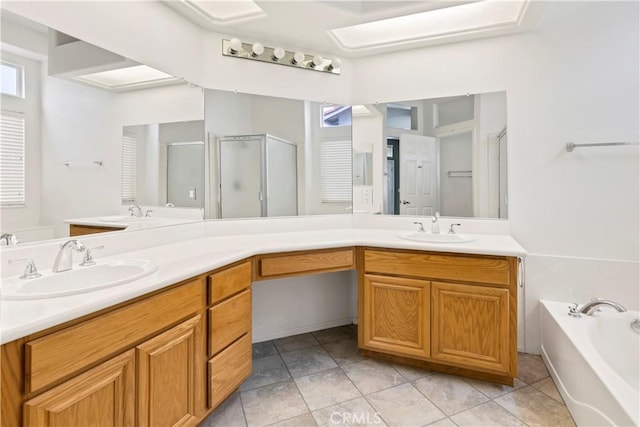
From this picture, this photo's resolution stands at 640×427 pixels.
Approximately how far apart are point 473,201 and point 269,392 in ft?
6.05

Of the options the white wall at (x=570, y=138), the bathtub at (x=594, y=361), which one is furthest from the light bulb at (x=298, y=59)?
the bathtub at (x=594, y=361)

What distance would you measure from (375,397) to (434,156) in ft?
5.51

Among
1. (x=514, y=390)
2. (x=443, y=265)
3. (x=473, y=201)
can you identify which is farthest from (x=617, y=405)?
(x=473, y=201)

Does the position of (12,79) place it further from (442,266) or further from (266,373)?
(442,266)

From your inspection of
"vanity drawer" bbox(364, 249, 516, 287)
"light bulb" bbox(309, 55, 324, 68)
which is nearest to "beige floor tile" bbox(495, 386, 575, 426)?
"vanity drawer" bbox(364, 249, 516, 287)

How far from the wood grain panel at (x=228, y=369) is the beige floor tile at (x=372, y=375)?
2.15 ft

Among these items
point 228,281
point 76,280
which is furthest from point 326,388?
point 76,280

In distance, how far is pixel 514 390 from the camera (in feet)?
6.03

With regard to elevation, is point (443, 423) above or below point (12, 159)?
below

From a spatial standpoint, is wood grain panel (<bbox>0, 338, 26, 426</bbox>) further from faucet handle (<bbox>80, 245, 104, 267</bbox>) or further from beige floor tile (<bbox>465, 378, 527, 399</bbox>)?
beige floor tile (<bbox>465, 378, 527, 399</bbox>)

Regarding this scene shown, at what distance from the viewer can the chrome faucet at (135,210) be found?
69.0 inches

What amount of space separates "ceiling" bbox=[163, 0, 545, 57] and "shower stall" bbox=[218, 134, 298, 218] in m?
0.72

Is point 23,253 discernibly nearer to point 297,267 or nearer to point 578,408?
point 297,267

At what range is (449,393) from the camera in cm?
183
